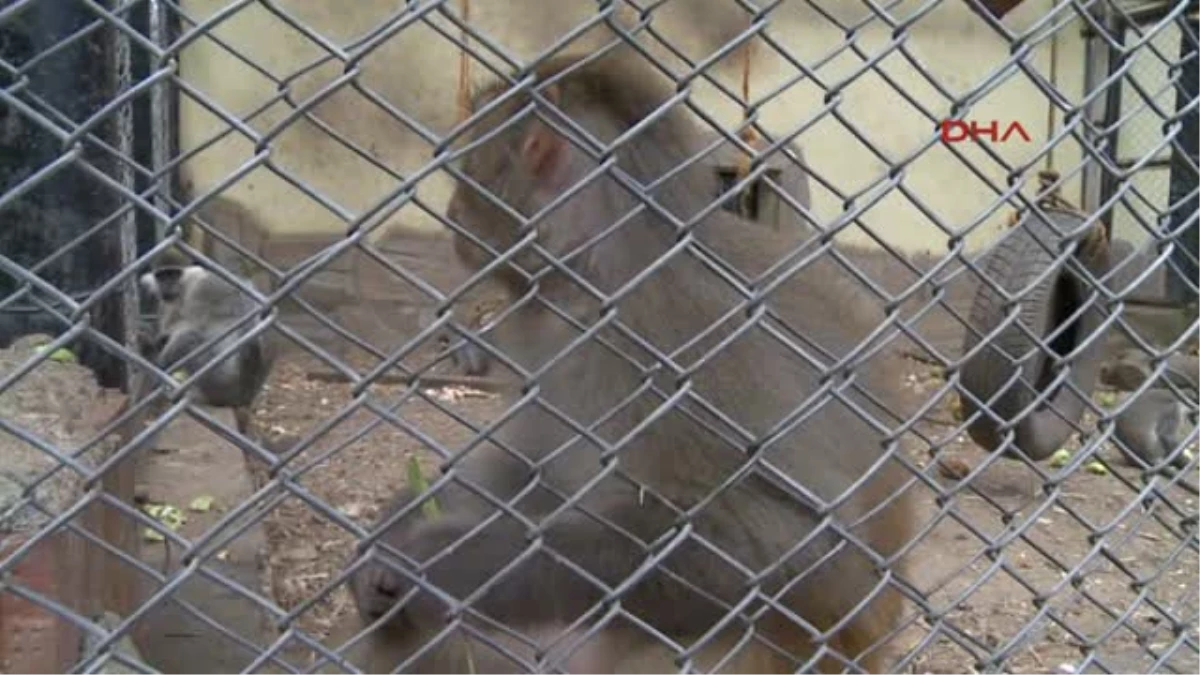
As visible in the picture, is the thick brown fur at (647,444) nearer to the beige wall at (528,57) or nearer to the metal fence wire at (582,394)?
the metal fence wire at (582,394)

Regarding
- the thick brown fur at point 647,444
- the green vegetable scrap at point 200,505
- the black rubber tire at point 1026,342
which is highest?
the green vegetable scrap at point 200,505

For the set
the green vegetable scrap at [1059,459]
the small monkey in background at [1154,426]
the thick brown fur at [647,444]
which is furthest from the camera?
the green vegetable scrap at [1059,459]

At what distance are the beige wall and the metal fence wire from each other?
918mm

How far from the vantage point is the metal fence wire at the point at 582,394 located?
Result: 5.47ft

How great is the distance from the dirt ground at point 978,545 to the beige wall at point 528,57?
1.17 meters

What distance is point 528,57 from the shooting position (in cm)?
757

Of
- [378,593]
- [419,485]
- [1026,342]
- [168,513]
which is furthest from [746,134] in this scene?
[1026,342]

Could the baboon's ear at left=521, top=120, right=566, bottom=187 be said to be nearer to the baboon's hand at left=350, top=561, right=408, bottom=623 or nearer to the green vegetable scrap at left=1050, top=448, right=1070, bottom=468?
the baboon's hand at left=350, top=561, right=408, bottom=623

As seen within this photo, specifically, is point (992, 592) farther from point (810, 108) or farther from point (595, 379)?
point (810, 108)

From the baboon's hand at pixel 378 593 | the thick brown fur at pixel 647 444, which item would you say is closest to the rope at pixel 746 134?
the thick brown fur at pixel 647 444

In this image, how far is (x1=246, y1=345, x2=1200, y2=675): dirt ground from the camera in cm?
293

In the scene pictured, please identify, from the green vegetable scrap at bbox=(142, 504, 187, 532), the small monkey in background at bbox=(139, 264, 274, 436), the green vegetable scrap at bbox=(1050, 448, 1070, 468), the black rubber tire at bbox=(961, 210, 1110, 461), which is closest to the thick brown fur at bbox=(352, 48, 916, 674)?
the green vegetable scrap at bbox=(142, 504, 187, 532)

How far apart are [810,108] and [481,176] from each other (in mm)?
6050

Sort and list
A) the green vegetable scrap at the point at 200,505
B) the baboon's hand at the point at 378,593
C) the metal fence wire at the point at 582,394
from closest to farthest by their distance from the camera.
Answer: the metal fence wire at the point at 582,394
the baboon's hand at the point at 378,593
the green vegetable scrap at the point at 200,505
